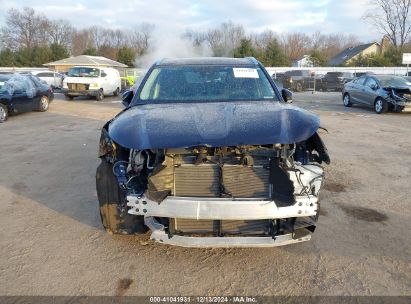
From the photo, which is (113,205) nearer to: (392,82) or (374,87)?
(374,87)

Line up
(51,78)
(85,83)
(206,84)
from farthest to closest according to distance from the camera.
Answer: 1. (51,78)
2. (85,83)
3. (206,84)

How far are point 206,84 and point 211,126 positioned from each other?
145 cm

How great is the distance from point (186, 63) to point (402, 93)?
11631 millimetres

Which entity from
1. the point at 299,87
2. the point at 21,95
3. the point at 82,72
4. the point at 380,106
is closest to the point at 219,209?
the point at 21,95

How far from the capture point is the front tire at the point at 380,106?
45.3 ft

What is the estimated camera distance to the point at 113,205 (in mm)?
3504

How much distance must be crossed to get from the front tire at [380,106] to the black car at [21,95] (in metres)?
12.9

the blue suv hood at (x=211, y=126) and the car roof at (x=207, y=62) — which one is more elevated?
the car roof at (x=207, y=62)

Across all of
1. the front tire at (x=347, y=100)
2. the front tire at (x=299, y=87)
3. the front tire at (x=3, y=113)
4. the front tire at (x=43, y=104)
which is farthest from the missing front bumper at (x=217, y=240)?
the front tire at (x=299, y=87)

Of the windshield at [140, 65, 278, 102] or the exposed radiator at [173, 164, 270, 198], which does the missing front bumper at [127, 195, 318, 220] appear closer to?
the exposed radiator at [173, 164, 270, 198]

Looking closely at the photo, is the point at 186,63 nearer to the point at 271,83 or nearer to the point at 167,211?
the point at 271,83

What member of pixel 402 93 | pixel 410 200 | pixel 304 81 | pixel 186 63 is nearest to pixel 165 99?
pixel 186 63

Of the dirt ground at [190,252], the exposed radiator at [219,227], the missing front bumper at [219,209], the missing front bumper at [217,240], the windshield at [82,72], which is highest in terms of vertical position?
the windshield at [82,72]

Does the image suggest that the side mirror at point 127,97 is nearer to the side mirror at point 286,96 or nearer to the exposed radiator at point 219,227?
the side mirror at point 286,96
